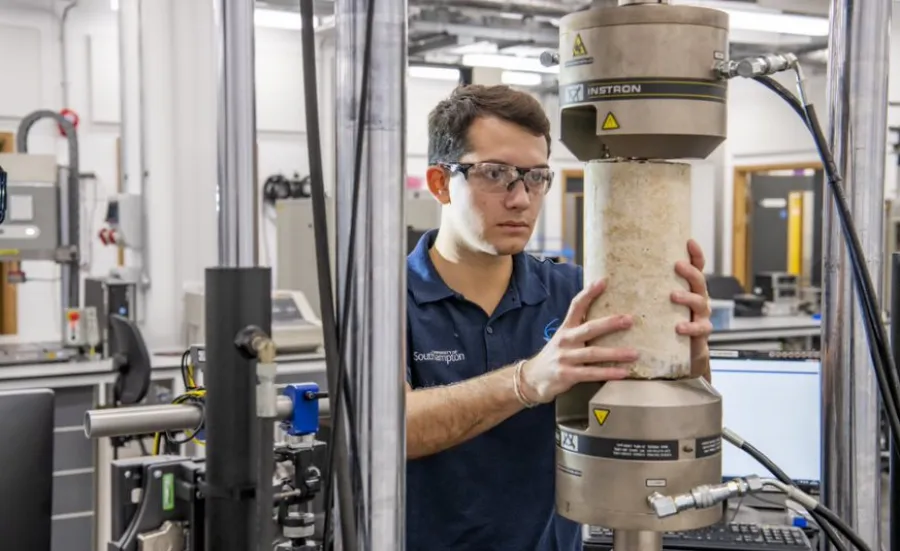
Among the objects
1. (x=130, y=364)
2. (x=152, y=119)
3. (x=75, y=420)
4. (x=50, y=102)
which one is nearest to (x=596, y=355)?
(x=130, y=364)

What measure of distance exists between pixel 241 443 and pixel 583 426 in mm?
263

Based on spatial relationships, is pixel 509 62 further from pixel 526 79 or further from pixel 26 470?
pixel 26 470

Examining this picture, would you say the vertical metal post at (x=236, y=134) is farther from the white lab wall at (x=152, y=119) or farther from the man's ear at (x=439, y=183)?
the white lab wall at (x=152, y=119)

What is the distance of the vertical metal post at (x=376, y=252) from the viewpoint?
1.98ft

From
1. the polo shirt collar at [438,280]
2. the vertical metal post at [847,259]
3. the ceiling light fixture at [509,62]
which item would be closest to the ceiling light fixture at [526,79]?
the ceiling light fixture at [509,62]

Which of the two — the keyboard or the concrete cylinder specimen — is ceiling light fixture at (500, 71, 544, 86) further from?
the concrete cylinder specimen

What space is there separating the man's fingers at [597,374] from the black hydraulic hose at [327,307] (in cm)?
20

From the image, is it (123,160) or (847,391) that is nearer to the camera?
(847,391)

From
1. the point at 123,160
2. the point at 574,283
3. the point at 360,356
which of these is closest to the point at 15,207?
the point at 123,160

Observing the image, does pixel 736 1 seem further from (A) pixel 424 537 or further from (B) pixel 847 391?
(B) pixel 847 391

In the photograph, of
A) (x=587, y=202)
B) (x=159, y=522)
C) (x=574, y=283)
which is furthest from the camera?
(x=574, y=283)

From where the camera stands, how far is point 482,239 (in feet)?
4.51

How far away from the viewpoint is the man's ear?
145 centimetres

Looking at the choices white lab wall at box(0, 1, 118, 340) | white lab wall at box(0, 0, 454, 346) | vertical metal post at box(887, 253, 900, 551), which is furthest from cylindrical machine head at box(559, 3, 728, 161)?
white lab wall at box(0, 1, 118, 340)
